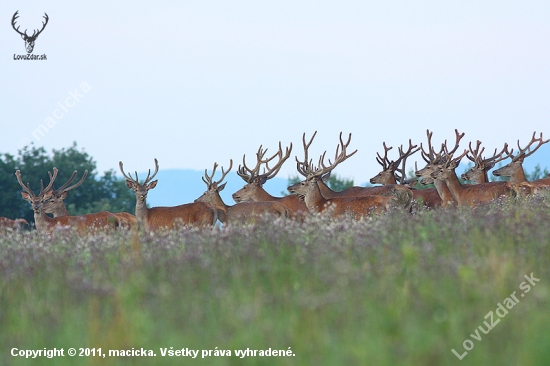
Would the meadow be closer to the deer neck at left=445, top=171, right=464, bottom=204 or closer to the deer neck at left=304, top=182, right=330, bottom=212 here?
the deer neck at left=304, top=182, right=330, bottom=212

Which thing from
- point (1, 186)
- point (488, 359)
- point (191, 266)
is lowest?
point (488, 359)

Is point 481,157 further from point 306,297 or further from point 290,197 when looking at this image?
point 306,297

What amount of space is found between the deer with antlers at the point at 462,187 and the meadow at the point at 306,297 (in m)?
6.82

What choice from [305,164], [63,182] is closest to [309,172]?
[305,164]

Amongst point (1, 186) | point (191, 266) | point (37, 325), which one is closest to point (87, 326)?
point (37, 325)

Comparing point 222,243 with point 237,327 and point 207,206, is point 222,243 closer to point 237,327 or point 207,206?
point 237,327

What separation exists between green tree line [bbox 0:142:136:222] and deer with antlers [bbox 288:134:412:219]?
18.5 metres

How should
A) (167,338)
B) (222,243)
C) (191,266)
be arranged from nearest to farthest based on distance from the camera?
(167,338) < (191,266) < (222,243)

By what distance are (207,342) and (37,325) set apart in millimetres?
1131

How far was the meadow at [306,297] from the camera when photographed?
4141 millimetres

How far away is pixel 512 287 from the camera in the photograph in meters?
4.71

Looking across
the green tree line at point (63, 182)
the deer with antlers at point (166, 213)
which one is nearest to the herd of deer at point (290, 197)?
the deer with antlers at point (166, 213)
